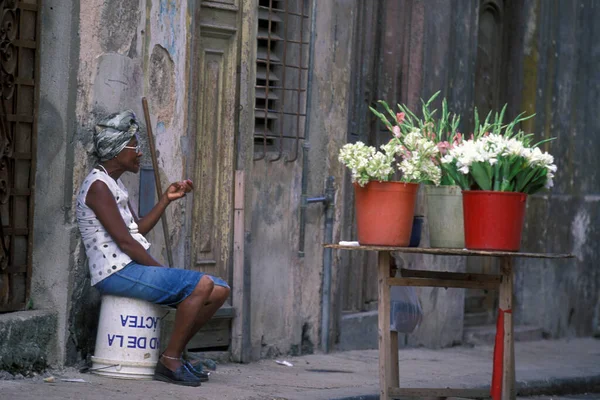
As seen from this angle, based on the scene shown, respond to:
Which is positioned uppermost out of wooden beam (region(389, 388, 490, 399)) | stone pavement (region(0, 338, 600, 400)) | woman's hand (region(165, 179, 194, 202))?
woman's hand (region(165, 179, 194, 202))

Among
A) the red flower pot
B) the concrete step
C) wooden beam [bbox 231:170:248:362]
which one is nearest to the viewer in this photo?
the red flower pot

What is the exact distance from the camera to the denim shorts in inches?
272

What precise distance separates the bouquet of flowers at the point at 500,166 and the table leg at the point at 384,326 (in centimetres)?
55

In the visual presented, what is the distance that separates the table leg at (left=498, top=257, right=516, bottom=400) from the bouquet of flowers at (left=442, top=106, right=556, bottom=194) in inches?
15.9

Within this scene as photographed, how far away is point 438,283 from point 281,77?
316 cm

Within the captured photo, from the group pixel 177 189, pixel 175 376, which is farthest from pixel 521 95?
pixel 175 376

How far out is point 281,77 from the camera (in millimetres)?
9086

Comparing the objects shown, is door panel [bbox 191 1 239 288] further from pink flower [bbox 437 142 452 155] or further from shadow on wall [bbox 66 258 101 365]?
pink flower [bbox 437 142 452 155]

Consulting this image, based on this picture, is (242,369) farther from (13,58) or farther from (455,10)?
(455,10)

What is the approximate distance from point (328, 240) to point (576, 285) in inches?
167

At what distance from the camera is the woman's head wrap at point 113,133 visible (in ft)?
23.3

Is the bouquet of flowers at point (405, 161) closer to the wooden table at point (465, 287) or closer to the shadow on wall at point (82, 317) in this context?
the wooden table at point (465, 287)

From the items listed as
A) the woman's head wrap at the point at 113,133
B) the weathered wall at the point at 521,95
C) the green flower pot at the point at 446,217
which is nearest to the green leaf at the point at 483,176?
the green flower pot at the point at 446,217

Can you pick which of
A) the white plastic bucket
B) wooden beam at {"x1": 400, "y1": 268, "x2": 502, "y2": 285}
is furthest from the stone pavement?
wooden beam at {"x1": 400, "y1": 268, "x2": 502, "y2": 285}
